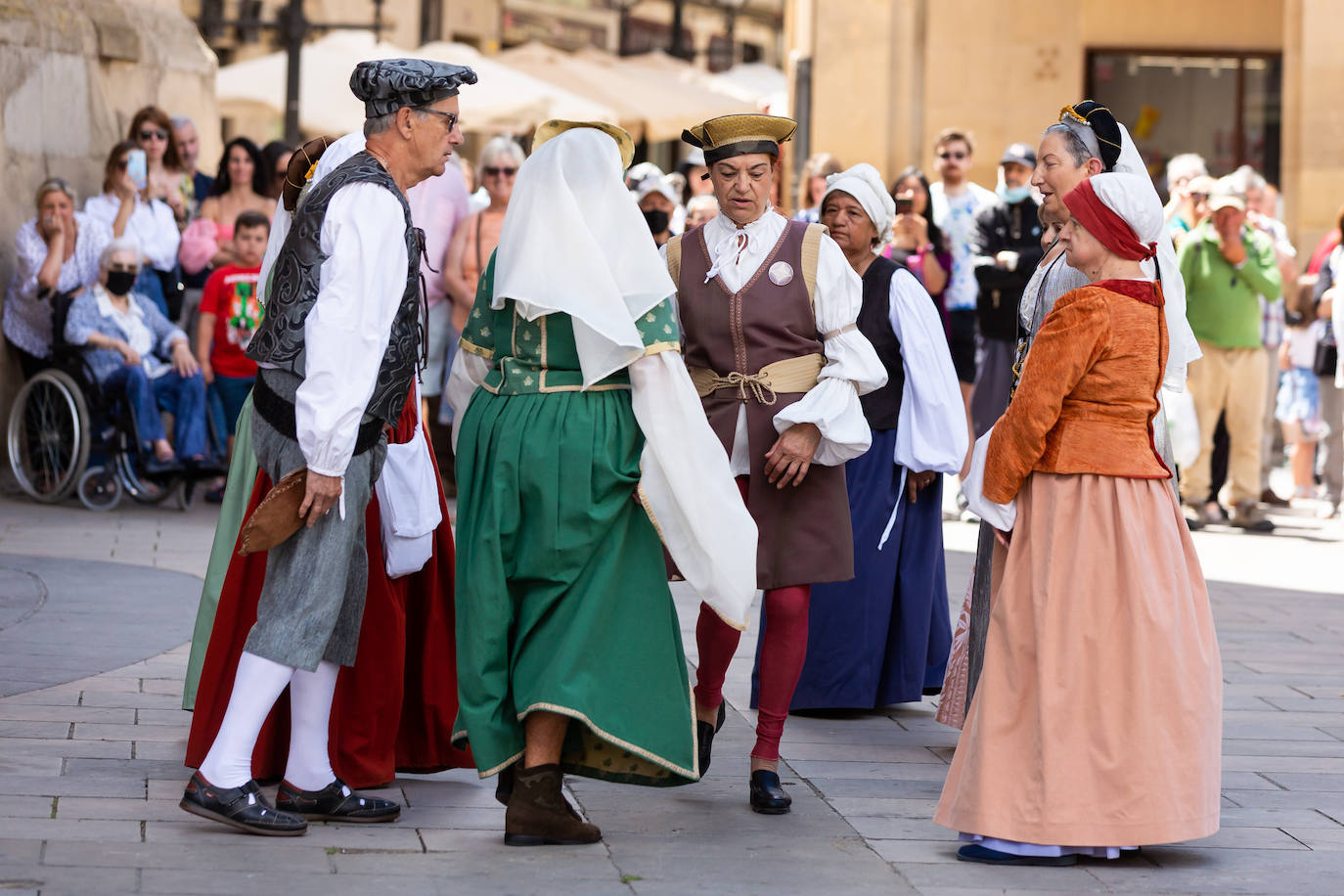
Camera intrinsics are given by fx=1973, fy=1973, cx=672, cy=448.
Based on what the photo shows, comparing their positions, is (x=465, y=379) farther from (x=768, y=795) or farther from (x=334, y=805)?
(x=768, y=795)

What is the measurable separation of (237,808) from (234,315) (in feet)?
20.3

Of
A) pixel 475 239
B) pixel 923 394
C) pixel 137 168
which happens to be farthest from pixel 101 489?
pixel 923 394

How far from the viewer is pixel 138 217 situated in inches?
446

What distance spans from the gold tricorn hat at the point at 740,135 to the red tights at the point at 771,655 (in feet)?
3.98

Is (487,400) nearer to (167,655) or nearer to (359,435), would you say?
(359,435)

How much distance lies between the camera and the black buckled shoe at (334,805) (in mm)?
4898

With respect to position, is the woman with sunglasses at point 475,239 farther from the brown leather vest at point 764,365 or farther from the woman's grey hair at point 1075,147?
the woman's grey hair at point 1075,147

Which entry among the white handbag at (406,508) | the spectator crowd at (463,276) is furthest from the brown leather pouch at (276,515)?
the spectator crowd at (463,276)

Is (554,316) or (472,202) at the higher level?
(472,202)

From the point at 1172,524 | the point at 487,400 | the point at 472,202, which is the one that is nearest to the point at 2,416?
Answer: the point at 472,202

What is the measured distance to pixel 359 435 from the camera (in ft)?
15.6

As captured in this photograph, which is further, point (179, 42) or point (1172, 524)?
point (179, 42)

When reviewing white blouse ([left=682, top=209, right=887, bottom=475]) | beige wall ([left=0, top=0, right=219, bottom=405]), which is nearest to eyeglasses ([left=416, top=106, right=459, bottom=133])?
white blouse ([left=682, top=209, right=887, bottom=475])

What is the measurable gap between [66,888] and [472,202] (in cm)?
839
